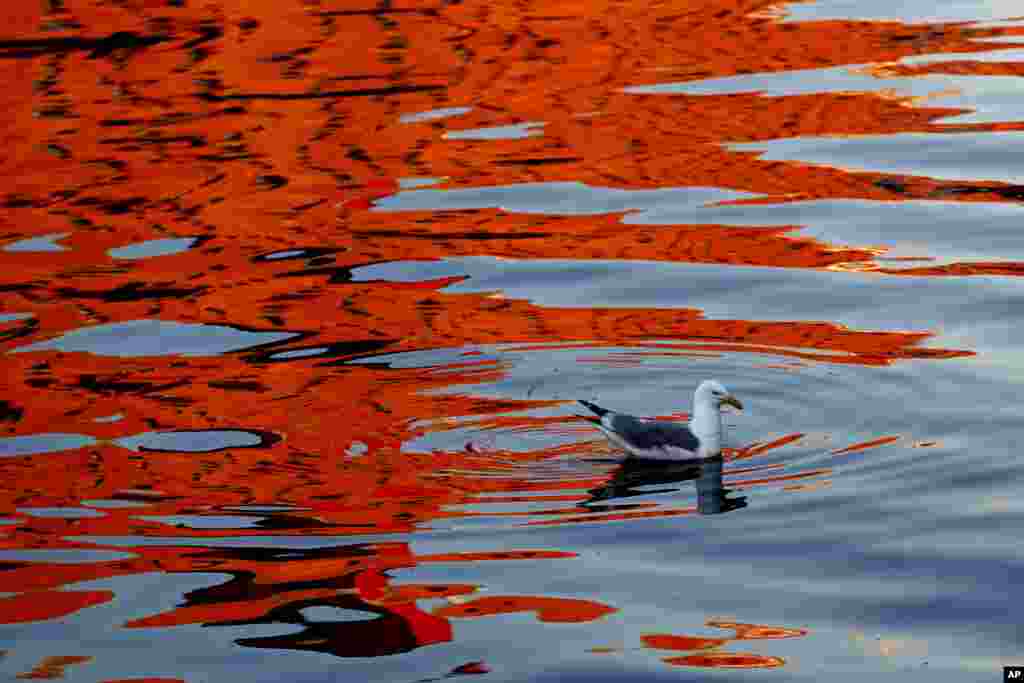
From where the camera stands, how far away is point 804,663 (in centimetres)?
928

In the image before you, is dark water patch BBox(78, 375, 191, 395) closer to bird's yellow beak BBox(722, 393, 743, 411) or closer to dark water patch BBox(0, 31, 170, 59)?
bird's yellow beak BBox(722, 393, 743, 411)

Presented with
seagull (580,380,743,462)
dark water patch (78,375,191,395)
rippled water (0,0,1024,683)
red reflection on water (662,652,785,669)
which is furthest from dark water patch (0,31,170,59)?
red reflection on water (662,652,785,669)

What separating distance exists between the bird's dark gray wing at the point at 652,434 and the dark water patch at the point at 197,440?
238 cm

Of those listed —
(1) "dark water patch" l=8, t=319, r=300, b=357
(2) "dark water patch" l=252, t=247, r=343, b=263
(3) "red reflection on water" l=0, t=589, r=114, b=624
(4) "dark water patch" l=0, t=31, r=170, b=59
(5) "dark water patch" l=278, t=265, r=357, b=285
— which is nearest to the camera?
(3) "red reflection on water" l=0, t=589, r=114, b=624

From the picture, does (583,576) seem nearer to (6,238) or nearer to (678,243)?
(678,243)

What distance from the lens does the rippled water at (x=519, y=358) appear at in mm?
10023

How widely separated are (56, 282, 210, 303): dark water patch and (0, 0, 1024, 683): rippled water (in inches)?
2.6

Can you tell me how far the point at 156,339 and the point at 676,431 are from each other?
529 cm

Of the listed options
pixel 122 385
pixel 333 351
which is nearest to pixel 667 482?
pixel 333 351

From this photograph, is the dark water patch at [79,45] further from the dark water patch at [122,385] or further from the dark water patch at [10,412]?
the dark water patch at [10,412]

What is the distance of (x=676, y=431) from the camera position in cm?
1226

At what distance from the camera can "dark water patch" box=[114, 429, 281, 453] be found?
499 inches

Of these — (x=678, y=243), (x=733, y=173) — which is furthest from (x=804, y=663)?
(x=733, y=173)

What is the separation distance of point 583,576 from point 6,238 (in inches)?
434
